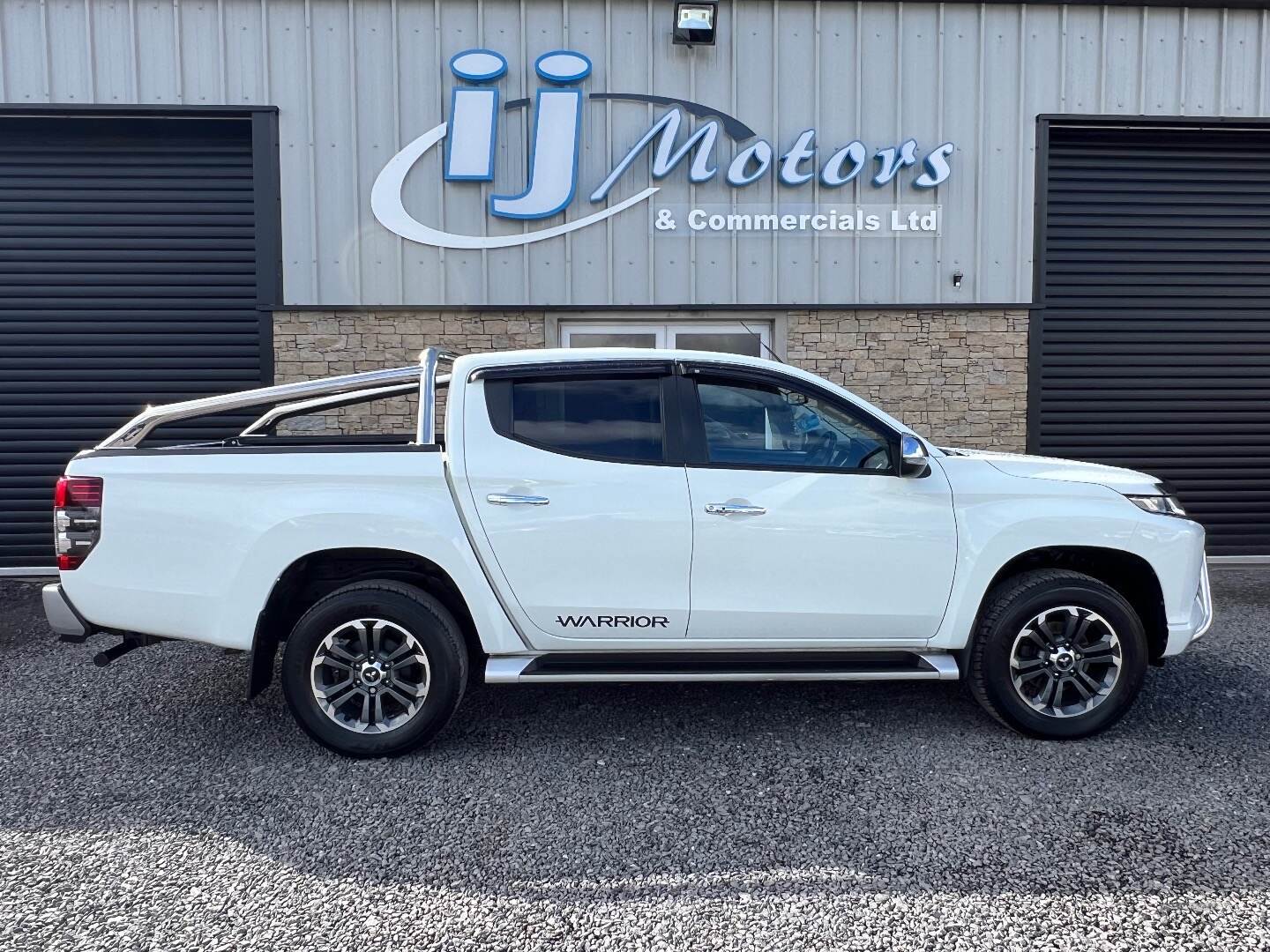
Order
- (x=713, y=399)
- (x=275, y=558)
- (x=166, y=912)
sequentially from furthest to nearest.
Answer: (x=713, y=399) → (x=275, y=558) → (x=166, y=912)

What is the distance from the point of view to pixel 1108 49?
26.2 feet

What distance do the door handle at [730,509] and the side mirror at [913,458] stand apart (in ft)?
2.23

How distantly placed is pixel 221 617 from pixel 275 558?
0.34 meters

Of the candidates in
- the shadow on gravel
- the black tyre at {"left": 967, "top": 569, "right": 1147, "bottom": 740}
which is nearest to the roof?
the black tyre at {"left": 967, "top": 569, "right": 1147, "bottom": 740}

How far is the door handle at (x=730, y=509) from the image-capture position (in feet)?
12.7

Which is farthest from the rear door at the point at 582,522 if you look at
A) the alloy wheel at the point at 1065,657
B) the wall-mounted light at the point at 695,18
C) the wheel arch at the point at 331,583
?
the wall-mounted light at the point at 695,18

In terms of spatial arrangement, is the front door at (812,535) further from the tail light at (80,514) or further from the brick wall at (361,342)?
the brick wall at (361,342)

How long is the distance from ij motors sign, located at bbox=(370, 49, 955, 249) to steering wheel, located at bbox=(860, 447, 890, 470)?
4369 millimetres

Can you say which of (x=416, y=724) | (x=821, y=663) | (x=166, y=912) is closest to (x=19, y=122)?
(x=416, y=724)

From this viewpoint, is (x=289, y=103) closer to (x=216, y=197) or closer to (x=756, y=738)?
(x=216, y=197)

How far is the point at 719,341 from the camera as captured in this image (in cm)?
806

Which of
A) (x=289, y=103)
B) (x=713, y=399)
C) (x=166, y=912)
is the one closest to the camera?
(x=166, y=912)

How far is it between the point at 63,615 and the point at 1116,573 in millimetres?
4847

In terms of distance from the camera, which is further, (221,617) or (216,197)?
(216,197)
